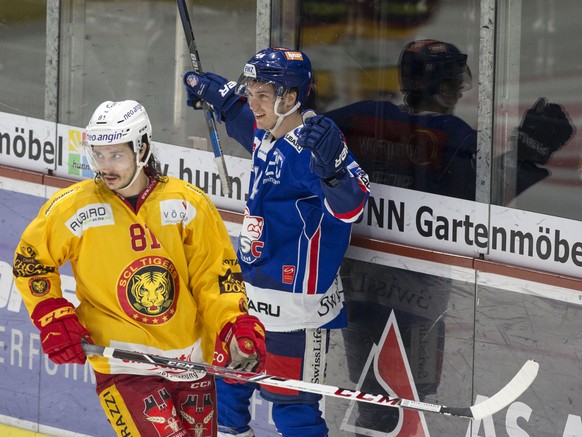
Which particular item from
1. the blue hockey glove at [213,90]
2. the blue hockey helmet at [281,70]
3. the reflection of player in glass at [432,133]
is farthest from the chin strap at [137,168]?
the reflection of player in glass at [432,133]

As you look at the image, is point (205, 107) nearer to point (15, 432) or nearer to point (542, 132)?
point (542, 132)

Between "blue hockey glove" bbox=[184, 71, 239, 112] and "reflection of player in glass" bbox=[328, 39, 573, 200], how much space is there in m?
0.43

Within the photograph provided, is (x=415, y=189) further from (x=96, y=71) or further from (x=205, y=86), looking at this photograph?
(x=96, y=71)

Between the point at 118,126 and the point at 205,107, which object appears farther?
the point at 205,107

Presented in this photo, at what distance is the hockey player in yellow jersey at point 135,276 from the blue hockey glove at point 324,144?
0.36 meters

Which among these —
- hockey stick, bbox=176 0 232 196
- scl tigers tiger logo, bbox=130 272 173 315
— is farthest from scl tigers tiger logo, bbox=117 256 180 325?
hockey stick, bbox=176 0 232 196

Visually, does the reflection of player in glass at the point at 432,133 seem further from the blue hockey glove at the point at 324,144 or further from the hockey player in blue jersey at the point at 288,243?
the blue hockey glove at the point at 324,144

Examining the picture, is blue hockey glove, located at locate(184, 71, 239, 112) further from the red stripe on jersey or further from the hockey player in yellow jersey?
the hockey player in yellow jersey

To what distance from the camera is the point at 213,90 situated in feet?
17.1

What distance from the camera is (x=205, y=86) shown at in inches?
205

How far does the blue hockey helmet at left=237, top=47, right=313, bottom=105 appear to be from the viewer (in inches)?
189

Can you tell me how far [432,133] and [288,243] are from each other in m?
0.61

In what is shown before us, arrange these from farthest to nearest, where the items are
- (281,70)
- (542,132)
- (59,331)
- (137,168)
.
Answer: (281,70), (542,132), (137,168), (59,331)

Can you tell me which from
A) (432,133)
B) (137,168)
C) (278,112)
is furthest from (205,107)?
(137,168)
